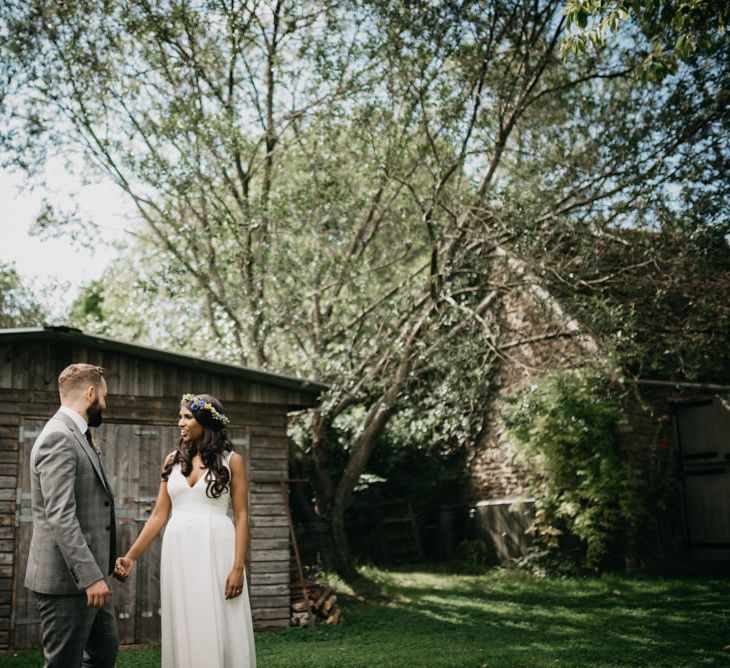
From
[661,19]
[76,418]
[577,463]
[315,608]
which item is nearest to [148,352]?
[315,608]

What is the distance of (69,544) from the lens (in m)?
4.00

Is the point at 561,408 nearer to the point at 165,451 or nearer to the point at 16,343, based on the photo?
the point at 165,451

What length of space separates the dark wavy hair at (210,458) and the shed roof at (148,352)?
172 inches

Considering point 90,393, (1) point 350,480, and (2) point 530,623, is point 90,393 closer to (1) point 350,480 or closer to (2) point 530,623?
(2) point 530,623

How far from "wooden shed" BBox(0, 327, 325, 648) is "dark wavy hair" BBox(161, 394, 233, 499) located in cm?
446

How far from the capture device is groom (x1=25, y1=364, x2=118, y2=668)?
3986mm

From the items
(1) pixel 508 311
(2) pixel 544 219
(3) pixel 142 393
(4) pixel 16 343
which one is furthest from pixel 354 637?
(1) pixel 508 311

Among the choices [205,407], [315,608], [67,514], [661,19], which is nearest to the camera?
[67,514]

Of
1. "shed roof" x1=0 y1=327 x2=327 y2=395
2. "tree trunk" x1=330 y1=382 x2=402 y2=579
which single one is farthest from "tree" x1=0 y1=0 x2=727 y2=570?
"shed roof" x1=0 y1=327 x2=327 y2=395

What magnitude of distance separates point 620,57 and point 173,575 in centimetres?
1057

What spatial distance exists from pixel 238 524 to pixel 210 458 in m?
0.41

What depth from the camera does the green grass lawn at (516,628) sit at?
26.0 ft

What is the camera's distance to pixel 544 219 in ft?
38.2

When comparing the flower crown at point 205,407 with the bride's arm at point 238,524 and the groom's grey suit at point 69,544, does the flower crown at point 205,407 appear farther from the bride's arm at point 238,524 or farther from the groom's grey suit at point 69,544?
the groom's grey suit at point 69,544
